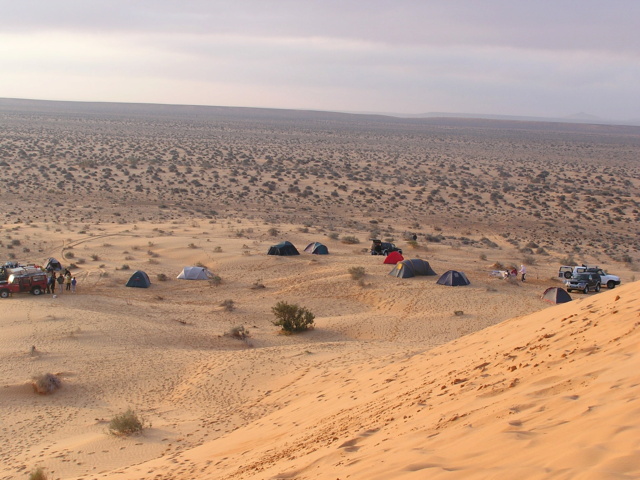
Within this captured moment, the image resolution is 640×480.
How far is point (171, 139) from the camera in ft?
357

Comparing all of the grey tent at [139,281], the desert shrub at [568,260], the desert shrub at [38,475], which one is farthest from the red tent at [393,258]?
the desert shrub at [38,475]

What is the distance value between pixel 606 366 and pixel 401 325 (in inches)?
604

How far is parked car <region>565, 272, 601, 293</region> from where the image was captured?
90.8 ft

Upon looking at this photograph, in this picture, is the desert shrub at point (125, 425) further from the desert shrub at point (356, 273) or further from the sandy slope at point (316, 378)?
the desert shrub at point (356, 273)

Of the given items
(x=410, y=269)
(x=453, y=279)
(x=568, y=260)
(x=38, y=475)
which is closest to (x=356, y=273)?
(x=410, y=269)

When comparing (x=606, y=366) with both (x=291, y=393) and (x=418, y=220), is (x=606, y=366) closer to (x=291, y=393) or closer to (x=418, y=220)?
(x=291, y=393)

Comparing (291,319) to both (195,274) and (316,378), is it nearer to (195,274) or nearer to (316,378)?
(316,378)

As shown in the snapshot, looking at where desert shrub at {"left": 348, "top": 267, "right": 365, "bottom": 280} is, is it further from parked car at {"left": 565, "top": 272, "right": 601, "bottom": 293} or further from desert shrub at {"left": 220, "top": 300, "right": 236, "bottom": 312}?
parked car at {"left": 565, "top": 272, "right": 601, "bottom": 293}

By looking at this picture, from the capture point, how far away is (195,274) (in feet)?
99.4

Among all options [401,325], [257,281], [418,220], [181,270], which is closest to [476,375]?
[401,325]

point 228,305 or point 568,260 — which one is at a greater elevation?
point 568,260

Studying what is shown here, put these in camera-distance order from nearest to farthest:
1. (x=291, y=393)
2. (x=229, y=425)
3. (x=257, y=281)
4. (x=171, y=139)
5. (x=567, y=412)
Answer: (x=567, y=412), (x=229, y=425), (x=291, y=393), (x=257, y=281), (x=171, y=139)

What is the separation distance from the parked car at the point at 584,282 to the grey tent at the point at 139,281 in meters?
18.6

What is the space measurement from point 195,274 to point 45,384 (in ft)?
50.4
